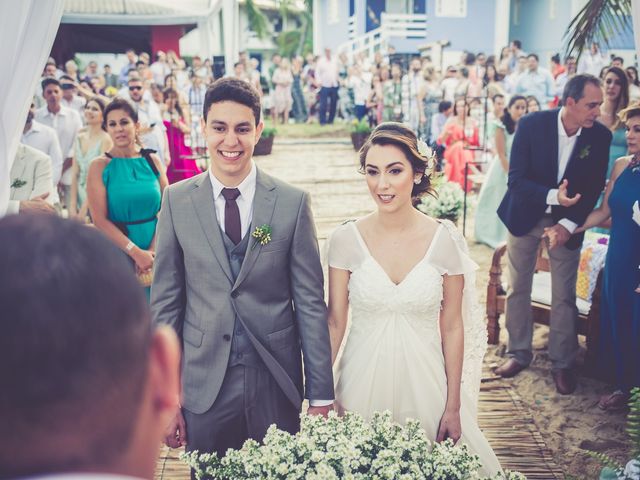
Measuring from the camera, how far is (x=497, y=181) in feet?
27.6

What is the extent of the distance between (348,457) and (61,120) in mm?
7361

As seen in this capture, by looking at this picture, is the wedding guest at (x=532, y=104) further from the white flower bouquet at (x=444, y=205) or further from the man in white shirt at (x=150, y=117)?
the man in white shirt at (x=150, y=117)

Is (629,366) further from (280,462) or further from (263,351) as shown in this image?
(280,462)

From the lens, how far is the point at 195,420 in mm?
2646

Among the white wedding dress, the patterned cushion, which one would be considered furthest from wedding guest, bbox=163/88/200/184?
the white wedding dress

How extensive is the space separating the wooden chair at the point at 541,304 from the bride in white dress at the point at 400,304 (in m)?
2.39

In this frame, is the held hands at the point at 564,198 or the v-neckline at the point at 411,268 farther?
the held hands at the point at 564,198

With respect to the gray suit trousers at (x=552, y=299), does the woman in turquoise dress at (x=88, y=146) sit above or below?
above

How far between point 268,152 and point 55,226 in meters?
15.9

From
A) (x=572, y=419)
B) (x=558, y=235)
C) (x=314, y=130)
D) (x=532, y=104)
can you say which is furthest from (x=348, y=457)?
(x=314, y=130)

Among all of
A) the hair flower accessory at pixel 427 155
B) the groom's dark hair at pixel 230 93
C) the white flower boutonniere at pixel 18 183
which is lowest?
the white flower boutonniere at pixel 18 183

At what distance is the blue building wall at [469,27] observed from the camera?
2678 cm

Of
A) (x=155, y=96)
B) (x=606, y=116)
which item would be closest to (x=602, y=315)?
(x=606, y=116)

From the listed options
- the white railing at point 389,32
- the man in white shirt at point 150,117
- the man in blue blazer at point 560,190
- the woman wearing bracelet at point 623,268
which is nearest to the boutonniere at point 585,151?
the man in blue blazer at point 560,190
